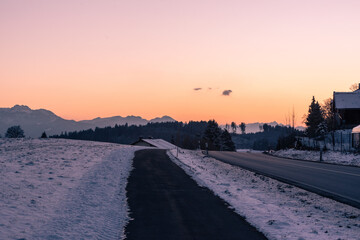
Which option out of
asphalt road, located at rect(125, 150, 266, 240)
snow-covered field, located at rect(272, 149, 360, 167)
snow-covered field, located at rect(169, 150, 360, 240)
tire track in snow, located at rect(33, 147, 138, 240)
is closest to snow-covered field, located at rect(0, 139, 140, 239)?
tire track in snow, located at rect(33, 147, 138, 240)

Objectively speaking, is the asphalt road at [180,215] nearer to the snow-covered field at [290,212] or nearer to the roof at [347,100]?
the snow-covered field at [290,212]

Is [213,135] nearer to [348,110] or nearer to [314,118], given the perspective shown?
[314,118]

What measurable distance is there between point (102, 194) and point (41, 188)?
233 cm

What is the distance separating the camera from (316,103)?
75.7m

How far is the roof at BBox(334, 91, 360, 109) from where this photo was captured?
54.6 m

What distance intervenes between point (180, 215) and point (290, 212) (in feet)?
10.5

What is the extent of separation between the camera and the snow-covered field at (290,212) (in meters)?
7.25

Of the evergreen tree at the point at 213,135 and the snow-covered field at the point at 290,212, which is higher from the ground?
the evergreen tree at the point at 213,135

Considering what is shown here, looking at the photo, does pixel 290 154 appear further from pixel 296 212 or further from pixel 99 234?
pixel 99 234

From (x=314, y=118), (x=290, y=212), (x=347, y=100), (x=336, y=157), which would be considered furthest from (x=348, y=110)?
(x=290, y=212)

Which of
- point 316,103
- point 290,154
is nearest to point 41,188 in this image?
point 290,154

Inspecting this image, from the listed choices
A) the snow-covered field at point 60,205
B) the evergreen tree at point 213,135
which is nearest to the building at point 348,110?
the evergreen tree at point 213,135

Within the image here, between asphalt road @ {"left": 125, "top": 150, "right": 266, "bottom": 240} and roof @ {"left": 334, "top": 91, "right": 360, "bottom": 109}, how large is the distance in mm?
49799

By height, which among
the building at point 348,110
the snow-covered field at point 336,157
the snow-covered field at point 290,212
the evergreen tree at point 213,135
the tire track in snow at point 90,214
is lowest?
the tire track in snow at point 90,214
